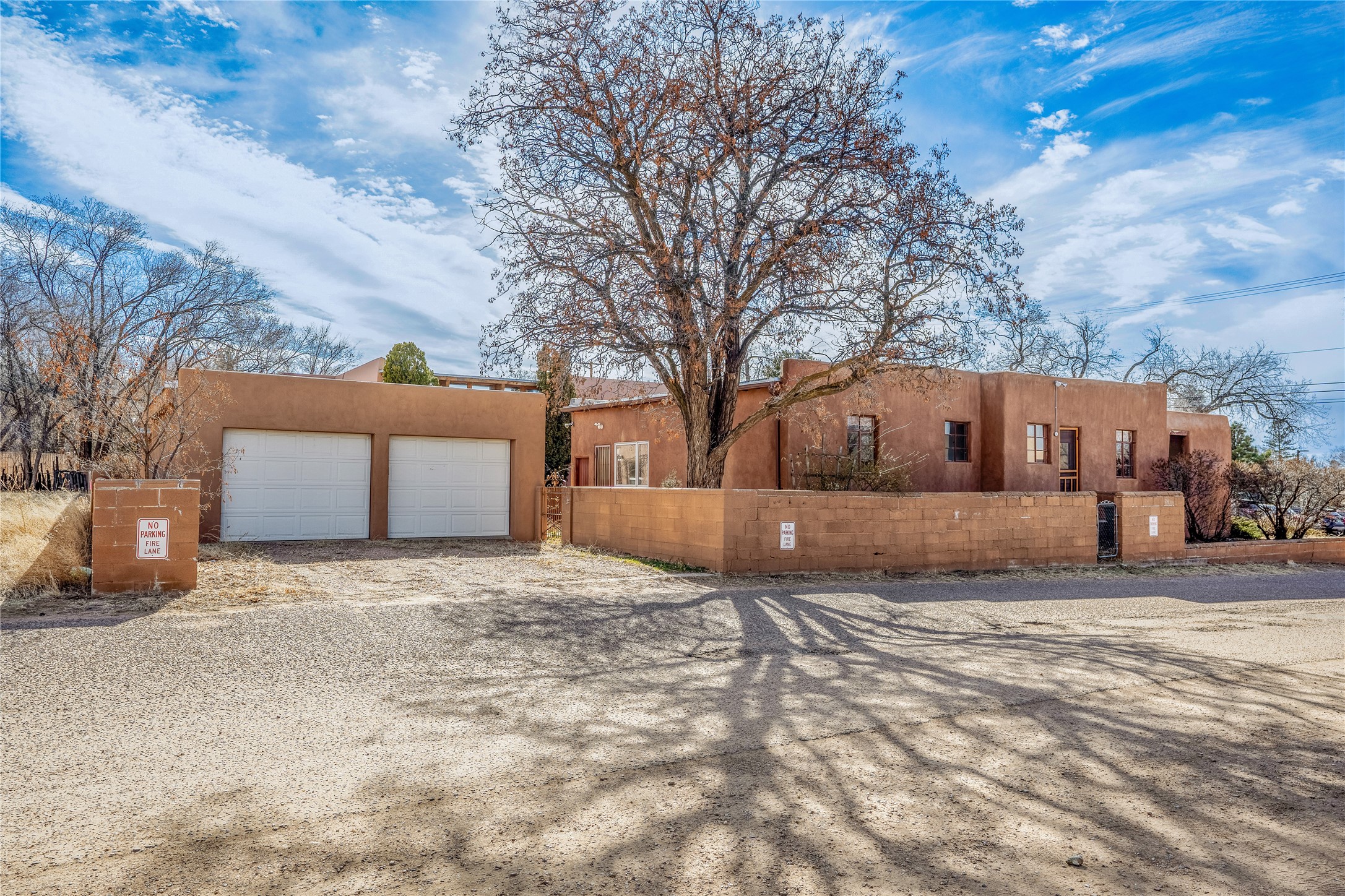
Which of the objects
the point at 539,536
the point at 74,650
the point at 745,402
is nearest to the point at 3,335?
the point at 539,536

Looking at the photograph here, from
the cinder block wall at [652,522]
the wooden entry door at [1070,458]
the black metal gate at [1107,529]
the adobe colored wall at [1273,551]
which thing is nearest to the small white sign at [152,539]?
the cinder block wall at [652,522]

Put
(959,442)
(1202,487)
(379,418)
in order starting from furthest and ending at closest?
(1202,487) → (959,442) → (379,418)

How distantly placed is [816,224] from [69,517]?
10.5 m

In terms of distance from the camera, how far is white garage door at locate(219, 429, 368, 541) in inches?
600

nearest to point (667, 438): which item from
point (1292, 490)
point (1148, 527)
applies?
point (1148, 527)

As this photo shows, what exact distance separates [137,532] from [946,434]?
16.1 m

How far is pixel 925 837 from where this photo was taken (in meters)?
3.48

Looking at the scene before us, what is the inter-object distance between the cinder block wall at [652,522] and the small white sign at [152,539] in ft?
22.6

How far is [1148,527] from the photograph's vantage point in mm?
17062

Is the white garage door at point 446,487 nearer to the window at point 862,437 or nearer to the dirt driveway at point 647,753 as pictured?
the window at point 862,437

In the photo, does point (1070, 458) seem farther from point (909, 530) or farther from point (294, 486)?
point (294, 486)

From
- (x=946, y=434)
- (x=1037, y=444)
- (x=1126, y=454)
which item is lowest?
(x=1126, y=454)

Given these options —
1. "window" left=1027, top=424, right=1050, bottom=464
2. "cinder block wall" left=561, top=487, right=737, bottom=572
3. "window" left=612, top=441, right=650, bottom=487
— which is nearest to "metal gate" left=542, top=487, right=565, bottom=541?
"cinder block wall" left=561, top=487, right=737, bottom=572

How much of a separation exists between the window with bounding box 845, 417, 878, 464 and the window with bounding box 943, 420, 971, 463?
95.3 inches
